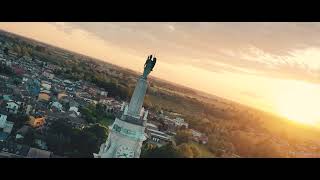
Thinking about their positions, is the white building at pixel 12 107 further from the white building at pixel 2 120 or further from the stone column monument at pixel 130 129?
the stone column monument at pixel 130 129

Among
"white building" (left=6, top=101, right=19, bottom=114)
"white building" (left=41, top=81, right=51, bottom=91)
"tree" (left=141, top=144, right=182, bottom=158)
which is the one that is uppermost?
"white building" (left=41, top=81, right=51, bottom=91)

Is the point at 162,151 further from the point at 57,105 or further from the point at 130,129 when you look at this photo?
the point at 57,105

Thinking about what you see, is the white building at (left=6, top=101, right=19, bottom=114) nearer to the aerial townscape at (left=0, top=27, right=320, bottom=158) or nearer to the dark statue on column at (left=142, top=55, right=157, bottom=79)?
the aerial townscape at (left=0, top=27, right=320, bottom=158)

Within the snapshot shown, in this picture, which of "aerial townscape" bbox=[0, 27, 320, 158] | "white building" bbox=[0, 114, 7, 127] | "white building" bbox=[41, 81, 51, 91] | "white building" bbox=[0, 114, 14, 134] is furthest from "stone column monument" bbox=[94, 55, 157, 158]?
"white building" bbox=[41, 81, 51, 91]

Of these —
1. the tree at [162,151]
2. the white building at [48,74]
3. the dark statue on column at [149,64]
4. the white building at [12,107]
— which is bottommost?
the white building at [12,107]

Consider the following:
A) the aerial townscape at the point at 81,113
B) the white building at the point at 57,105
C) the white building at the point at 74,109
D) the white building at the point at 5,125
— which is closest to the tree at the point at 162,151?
the aerial townscape at the point at 81,113

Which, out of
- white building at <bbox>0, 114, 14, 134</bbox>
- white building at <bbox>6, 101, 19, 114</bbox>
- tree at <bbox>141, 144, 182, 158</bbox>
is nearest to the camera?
tree at <bbox>141, 144, 182, 158</bbox>

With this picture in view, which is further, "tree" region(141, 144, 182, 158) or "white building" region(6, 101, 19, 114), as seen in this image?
"white building" region(6, 101, 19, 114)

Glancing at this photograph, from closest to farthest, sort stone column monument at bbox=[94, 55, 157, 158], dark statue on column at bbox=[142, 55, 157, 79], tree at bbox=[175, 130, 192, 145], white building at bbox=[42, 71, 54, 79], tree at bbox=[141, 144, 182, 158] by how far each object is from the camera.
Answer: dark statue on column at bbox=[142, 55, 157, 79], stone column monument at bbox=[94, 55, 157, 158], tree at bbox=[141, 144, 182, 158], tree at bbox=[175, 130, 192, 145], white building at bbox=[42, 71, 54, 79]

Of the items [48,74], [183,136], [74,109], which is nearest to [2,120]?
[48,74]
